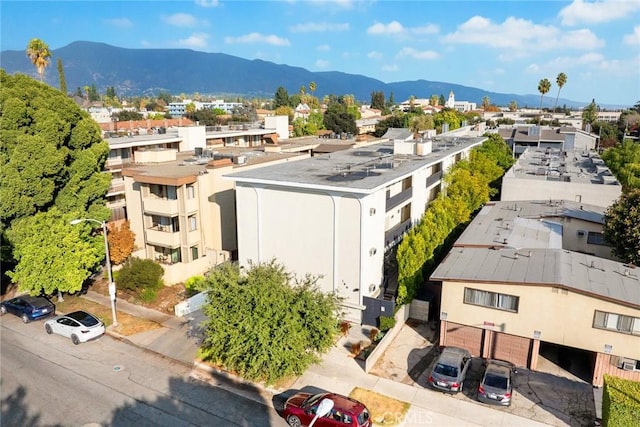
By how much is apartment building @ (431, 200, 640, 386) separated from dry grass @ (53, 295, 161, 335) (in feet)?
57.2

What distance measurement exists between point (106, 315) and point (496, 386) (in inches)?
910

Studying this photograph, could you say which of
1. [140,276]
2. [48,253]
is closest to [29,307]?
[48,253]

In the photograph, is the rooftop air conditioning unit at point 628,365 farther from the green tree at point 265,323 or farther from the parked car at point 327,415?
the green tree at point 265,323

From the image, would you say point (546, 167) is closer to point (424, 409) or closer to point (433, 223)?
point (433, 223)

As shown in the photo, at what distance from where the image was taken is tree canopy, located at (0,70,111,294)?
90.6ft

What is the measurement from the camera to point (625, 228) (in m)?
28.5

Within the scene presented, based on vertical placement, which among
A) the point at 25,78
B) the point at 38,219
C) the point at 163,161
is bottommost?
the point at 38,219

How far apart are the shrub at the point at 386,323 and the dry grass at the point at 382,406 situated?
5129 mm

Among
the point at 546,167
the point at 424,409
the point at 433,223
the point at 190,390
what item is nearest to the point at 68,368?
the point at 190,390

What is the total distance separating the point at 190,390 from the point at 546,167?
45.1 metres

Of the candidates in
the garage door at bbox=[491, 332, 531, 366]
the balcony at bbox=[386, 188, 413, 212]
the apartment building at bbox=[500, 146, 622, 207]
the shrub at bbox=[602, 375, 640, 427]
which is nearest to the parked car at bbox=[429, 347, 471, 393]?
the garage door at bbox=[491, 332, 531, 366]

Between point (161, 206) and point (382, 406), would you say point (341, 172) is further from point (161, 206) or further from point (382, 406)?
point (382, 406)

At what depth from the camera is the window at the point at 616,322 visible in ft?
64.8

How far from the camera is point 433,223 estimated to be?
29844mm
